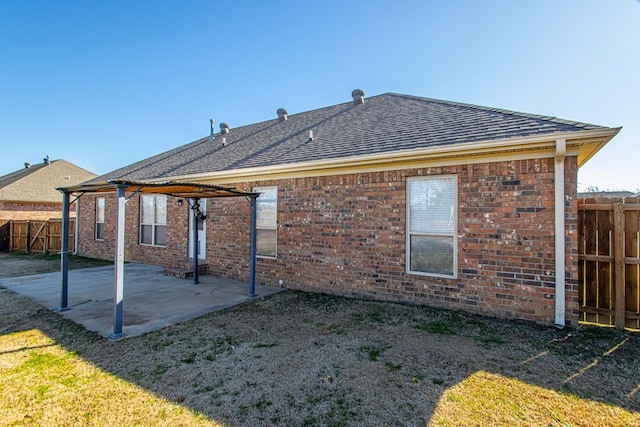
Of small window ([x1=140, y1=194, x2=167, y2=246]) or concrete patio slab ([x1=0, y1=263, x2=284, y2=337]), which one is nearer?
concrete patio slab ([x1=0, y1=263, x2=284, y2=337])

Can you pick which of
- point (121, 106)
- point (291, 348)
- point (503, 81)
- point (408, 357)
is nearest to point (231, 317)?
point (291, 348)

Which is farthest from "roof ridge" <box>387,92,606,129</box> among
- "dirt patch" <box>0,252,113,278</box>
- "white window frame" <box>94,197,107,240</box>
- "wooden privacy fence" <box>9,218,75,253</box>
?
"wooden privacy fence" <box>9,218,75,253</box>

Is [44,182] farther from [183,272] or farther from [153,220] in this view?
[183,272]

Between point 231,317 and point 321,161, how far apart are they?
3611 mm

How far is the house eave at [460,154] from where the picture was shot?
459 cm

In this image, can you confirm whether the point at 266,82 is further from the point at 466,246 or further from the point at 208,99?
the point at 466,246

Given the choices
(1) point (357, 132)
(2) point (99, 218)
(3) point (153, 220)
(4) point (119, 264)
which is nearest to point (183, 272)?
(3) point (153, 220)

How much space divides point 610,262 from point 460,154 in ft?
9.00

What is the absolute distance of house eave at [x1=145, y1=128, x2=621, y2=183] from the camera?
459 centimetres

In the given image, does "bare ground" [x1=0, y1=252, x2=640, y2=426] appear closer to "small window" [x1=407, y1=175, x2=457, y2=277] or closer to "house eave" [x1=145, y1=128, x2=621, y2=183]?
"small window" [x1=407, y1=175, x2=457, y2=277]

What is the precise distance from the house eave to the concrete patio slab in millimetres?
2961

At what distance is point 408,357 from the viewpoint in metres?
3.81

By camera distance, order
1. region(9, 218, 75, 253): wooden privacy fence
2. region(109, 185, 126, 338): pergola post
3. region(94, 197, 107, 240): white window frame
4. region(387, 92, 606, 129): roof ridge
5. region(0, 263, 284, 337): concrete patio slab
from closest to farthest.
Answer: region(109, 185, 126, 338): pergola post → region(387, 92, 606, 129): roof ridge → region(0, 263, 284, 337): concrete patio slab → region(94, 197, 107, 240): white window frame → region(9, 218, 75, 253): wooden privacy fence

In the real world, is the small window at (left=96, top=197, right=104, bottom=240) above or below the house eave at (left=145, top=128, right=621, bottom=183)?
below
